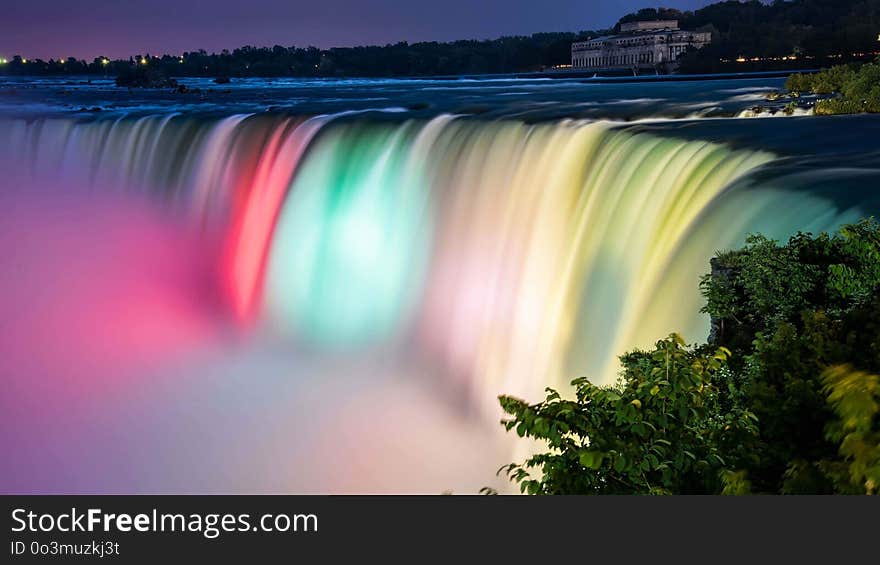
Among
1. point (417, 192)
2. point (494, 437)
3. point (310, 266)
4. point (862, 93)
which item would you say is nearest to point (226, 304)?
point (310, 266)

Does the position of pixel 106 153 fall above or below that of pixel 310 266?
above

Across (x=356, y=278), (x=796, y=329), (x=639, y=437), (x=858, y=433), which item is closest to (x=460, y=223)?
(x=356, y=278)

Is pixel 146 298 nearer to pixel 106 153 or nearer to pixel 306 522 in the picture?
pixel 106 153

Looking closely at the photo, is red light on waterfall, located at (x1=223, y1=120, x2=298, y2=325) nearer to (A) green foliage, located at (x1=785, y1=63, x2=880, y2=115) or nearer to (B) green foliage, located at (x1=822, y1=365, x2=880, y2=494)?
(A) green foliage, located at (x1=785, y1=63, x2=880, y2=115)

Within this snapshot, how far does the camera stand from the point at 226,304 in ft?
73.7

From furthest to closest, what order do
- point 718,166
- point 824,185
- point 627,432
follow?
point 718,166
point 824,185
point 627,432

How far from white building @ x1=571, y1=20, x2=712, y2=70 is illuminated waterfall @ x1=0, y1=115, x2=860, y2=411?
216 feet

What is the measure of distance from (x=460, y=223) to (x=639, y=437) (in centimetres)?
1266

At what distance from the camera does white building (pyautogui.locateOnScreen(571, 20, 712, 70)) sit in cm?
9094

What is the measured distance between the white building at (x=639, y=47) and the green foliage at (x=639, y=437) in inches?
3175

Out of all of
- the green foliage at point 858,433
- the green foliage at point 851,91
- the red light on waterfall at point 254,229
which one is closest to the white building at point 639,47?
the green foliage at point 851,91

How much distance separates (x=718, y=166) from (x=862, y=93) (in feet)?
36.9

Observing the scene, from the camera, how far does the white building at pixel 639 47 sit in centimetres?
9094

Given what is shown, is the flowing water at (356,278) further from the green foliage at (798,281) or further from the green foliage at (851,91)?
the green foliage at (851,91)
